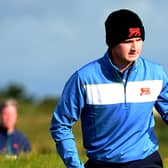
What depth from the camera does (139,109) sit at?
27.3 ft

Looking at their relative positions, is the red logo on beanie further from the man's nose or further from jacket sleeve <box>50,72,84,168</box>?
jacket sleeve <box>50,72,84,168</box>

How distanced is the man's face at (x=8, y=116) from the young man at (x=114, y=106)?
6791 millimetres

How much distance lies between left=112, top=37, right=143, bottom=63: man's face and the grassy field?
153 inches

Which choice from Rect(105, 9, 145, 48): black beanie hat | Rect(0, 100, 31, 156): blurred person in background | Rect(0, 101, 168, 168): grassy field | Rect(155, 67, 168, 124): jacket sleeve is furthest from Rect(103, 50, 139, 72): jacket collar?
Rect(0, 100, 31, 156): blurred person in background

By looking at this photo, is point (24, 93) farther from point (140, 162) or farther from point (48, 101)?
point (140, 162)

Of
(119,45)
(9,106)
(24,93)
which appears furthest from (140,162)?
(24,93)

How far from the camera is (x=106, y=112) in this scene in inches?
328

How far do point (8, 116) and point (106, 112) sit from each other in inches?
275

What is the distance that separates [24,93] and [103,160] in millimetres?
70492

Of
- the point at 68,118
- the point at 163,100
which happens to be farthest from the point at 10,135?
the point at 68,118

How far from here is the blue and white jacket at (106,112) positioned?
8.24 meters

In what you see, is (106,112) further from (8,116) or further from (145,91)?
(8,116)

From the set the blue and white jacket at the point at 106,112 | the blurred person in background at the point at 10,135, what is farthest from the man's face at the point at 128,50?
the blurred person in background at the point at 10,135

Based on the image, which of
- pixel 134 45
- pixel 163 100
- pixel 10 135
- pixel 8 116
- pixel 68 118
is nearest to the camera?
pixel 134 45
